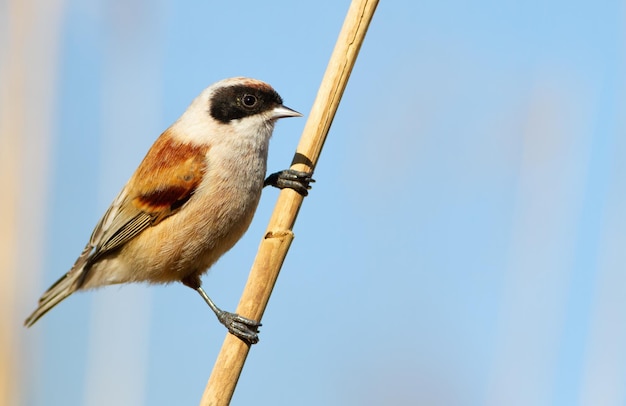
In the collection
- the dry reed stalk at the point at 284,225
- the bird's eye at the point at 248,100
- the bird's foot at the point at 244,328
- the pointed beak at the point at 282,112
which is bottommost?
the bird's foot at the point at 244,328

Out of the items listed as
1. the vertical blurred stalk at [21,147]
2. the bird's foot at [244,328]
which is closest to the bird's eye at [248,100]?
the vertical blurred stalk at [21,147]

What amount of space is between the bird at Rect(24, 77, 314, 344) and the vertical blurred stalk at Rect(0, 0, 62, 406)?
225mm

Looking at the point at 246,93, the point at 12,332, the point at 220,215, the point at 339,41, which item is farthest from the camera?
the point at 246,93

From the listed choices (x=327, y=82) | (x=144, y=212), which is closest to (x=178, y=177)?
(x=144, y=212)

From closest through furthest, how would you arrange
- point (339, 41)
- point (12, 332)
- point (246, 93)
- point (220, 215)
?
point (339, 41) → point (12, 332) → point (220, 215) → point (246, 93)

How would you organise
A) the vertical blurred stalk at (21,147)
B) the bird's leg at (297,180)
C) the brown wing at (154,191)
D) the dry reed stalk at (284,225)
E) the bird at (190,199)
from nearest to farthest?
1. the dry reed stalk at (284,225)
2. the bird's leg at (297,180)
3. the vertical blurred stalk at (21,147)
4. the bird at (190,199)
5. the brown wing at (154,191)

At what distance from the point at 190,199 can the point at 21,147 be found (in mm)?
697

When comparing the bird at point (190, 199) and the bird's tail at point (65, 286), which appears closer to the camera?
the bird at point (190, 199)

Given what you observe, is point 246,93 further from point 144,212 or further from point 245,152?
point 144,212

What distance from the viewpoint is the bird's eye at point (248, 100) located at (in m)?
3.13

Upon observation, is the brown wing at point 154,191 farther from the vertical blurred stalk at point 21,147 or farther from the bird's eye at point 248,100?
the vertical blurred stalk at point 21,147

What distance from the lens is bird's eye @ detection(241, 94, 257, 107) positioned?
10.3ft

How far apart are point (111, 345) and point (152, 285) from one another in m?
0.41

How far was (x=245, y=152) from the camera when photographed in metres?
2.98
